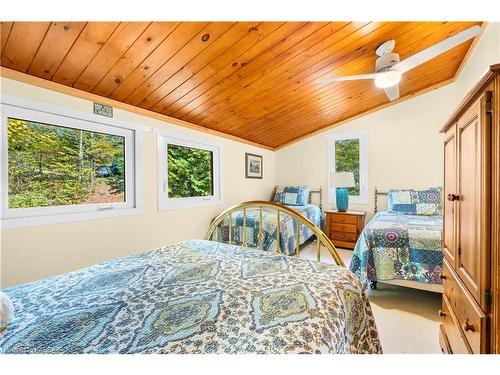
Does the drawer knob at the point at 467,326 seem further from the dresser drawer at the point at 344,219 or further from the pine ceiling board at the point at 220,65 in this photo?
the dresser drawer at the point at 344,219

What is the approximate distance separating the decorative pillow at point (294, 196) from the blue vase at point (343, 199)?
62 centimetres

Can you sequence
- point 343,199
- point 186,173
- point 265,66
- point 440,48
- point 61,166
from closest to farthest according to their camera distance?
point 440,48 < point 61,166 < point 265,66 < point 186,173 < point 343,199

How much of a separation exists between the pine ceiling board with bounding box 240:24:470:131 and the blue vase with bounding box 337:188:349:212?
154 centimetres

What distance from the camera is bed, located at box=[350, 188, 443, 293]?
202 cm

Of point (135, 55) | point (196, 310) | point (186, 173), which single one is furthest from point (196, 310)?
point (186, 173)

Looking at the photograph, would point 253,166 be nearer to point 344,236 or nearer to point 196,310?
point 344,236

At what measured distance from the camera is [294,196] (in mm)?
4359

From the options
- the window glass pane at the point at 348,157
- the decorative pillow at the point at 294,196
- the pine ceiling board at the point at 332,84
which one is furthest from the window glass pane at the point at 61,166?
the window glass pane at the point at 348,157

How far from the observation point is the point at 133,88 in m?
2.09

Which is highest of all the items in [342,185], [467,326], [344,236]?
[342,185]

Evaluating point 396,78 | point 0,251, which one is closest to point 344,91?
point 396,78

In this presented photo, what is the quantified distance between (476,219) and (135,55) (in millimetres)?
2151

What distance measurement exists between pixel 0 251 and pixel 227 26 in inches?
83.9
